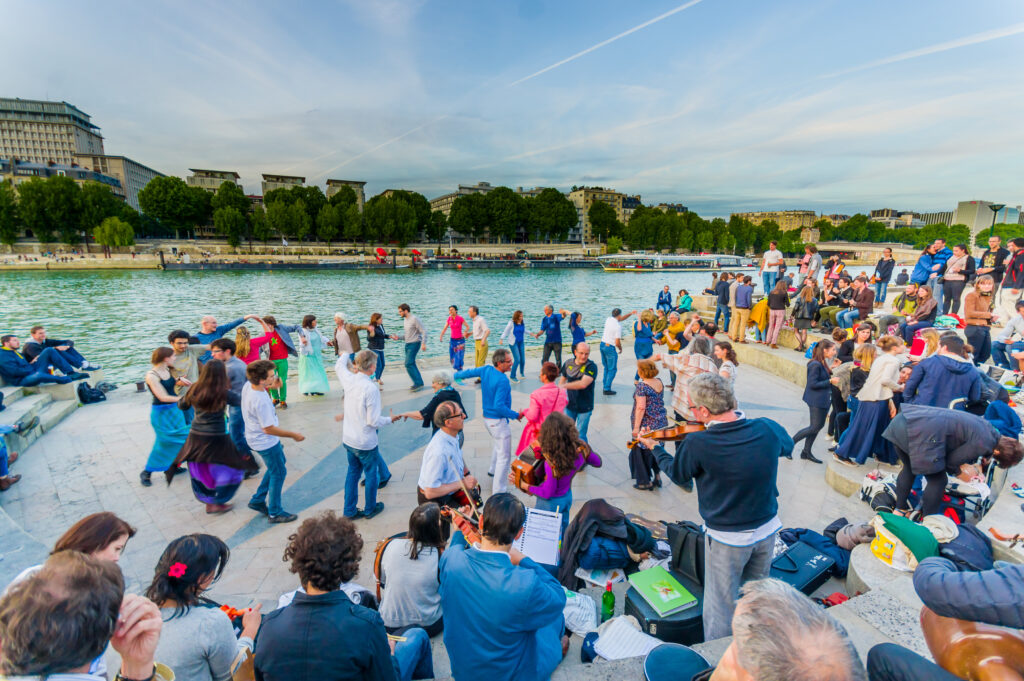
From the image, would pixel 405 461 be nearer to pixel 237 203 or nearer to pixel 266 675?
pixel 266 675

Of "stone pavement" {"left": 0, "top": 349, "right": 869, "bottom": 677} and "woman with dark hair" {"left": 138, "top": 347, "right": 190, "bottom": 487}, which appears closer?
"stone pavement" {"left": 0, "top": 349, "right": 869, "bottom": 677}

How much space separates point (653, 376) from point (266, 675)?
14.6 feet

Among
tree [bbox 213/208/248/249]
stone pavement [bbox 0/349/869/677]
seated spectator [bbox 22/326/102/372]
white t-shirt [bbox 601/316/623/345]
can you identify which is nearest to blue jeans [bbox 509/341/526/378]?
white t-shirt [bbox 601/316/623/345]

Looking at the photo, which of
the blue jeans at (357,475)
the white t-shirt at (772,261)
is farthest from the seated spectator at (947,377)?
the white t-shirt at (772,261)

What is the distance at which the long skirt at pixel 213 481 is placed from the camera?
474 centimetres

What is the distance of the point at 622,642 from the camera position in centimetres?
273

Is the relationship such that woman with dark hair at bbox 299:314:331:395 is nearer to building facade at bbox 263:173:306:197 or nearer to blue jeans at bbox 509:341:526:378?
blue jeans at bbox 509:341:526:378

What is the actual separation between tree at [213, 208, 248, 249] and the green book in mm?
82569

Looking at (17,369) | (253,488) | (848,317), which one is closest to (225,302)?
(17,369)

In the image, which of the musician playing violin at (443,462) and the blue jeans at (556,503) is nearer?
the musician playing violin at (443,462)

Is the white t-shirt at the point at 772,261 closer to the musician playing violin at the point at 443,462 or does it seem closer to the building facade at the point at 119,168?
the musician playing violin at the point at 443,462

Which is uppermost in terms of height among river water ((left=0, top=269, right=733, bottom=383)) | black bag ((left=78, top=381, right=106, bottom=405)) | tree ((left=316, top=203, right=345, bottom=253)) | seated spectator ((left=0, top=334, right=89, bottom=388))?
tree ((left=316, top=203, right=345, bottom=253))

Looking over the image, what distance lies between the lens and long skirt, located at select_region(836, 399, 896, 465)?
5.33 metres

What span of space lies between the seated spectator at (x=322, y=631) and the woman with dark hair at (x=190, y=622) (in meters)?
0.43
